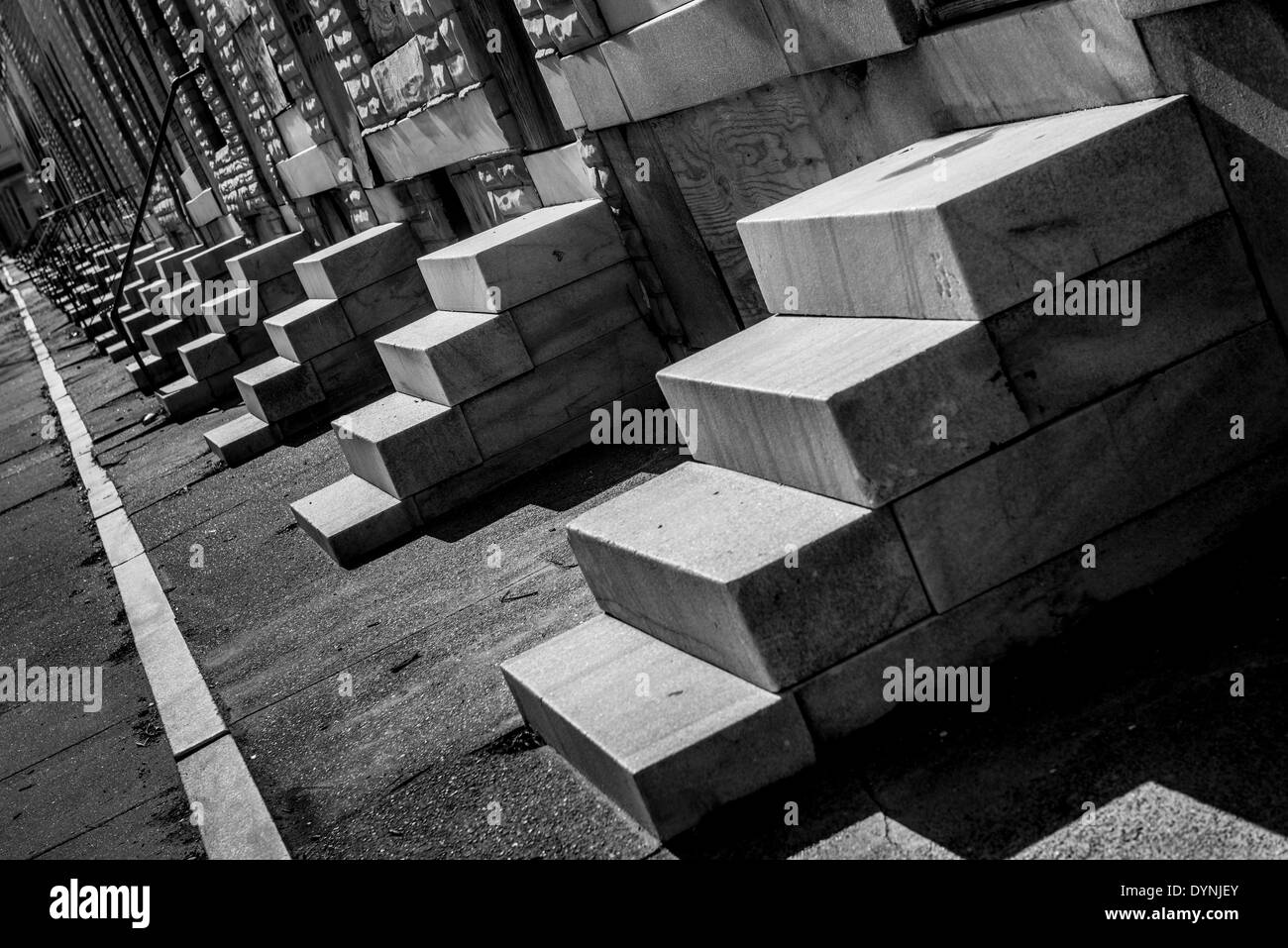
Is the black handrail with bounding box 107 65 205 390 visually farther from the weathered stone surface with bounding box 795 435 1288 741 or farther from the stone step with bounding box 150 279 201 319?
the weathered stone surface with bounding box 795 435 1288 741

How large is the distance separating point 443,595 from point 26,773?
1994mm

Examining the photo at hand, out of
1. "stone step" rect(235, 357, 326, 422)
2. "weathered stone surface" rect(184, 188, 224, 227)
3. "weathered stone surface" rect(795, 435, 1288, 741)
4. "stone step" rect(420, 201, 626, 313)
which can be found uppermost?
"weathered stone surface" rect(184, 188, 224, 227)

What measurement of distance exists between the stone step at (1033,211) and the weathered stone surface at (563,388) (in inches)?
150

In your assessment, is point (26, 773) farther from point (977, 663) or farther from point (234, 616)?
point (977, 663)

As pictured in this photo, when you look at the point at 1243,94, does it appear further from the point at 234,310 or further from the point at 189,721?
the point at 234,310

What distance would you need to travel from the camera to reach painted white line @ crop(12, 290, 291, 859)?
16.0ft

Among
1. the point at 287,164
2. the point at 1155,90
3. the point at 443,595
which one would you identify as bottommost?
the point at 443,595

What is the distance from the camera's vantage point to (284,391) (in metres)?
11.5

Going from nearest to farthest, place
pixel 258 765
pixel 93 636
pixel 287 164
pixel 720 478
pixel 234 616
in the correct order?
pixel 720 478
pixel 258 765
pixel 234 616
pixel 93 636
pixel 287 164

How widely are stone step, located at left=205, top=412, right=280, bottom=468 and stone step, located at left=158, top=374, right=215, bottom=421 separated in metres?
2.79

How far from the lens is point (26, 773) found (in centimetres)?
638

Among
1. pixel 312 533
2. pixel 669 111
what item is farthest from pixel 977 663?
pixel 312 533

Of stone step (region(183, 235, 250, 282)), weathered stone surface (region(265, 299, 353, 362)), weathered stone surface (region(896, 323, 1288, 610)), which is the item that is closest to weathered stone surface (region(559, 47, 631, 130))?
weathered stone surface (region(896, 323, 1288, 610))

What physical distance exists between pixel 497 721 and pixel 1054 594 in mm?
2016
